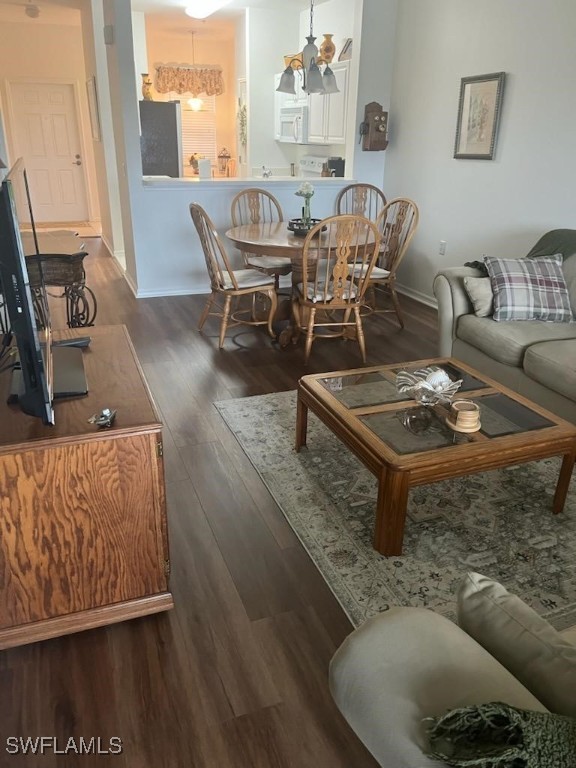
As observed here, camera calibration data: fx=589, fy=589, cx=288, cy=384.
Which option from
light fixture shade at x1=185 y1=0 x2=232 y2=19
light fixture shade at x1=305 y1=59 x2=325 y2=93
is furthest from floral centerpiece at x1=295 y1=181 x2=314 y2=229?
light fixture shade at x1=185 y1=0 x2=232 y2=19

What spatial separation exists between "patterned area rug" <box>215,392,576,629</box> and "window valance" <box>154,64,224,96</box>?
25.2ft

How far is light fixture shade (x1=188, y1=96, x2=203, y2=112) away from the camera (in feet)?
29.1

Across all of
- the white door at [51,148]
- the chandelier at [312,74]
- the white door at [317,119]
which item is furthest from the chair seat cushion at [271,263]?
the white door at [51,148]

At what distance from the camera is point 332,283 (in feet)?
12.6

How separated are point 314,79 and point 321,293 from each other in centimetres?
179

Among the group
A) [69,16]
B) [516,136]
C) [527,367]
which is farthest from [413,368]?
[69,16]

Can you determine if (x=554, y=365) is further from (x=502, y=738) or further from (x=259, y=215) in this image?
(x=259, y=215)

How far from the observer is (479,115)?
4336 millimetres

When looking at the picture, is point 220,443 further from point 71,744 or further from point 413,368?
point 71,744

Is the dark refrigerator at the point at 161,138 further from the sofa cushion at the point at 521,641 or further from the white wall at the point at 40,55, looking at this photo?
the sofa cushion at the point at 521,641

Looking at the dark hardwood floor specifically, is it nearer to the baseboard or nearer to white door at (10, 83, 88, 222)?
the baseboard

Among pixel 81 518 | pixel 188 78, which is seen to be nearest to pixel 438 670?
pixel 81 518

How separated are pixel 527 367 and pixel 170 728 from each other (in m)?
2.30

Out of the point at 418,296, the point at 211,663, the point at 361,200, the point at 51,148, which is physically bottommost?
the point at 211,663
